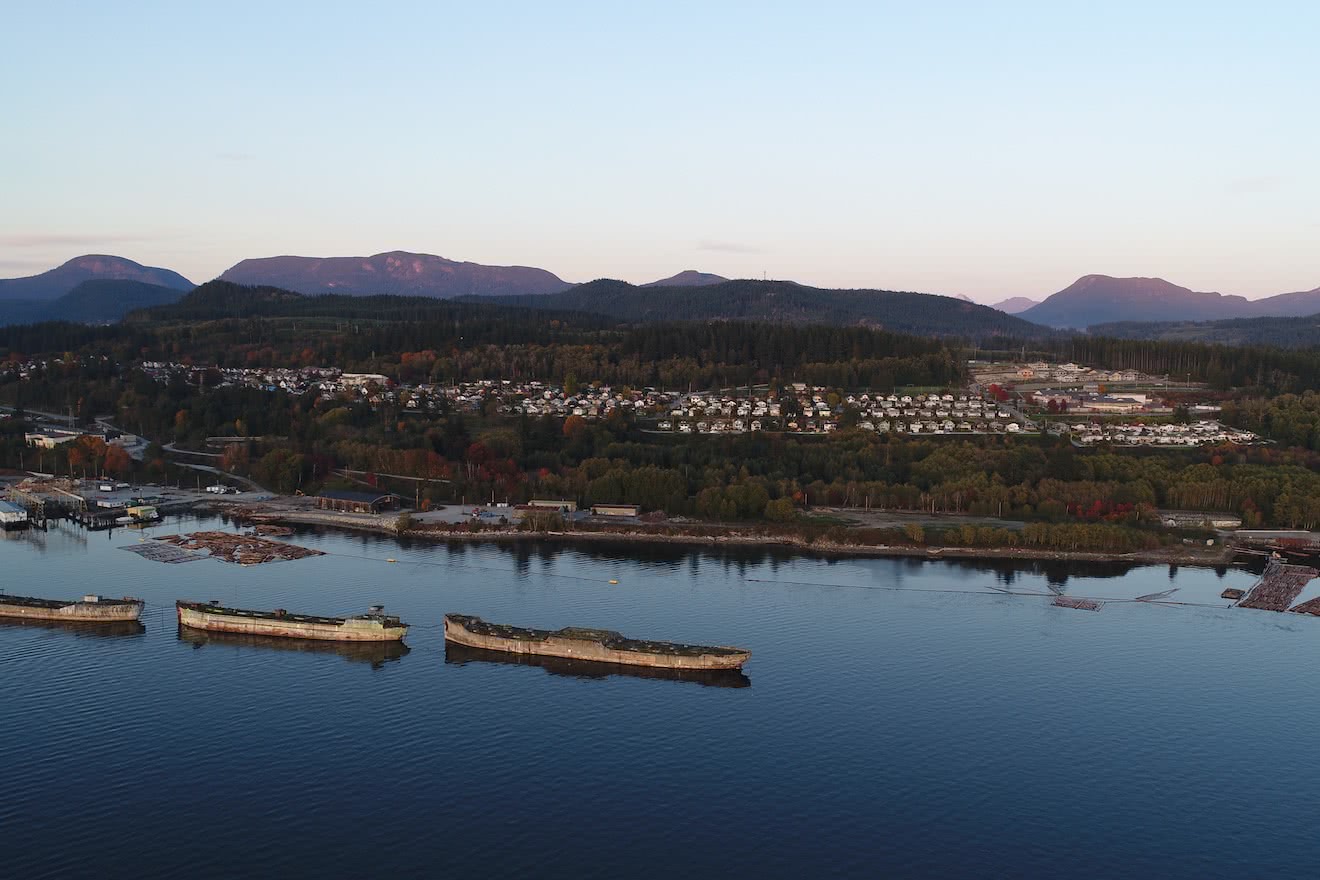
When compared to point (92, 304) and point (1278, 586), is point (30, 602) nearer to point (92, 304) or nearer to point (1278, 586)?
point (1278, 586)

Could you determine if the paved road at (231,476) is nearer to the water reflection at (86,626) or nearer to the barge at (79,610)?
the barge at (79,610)

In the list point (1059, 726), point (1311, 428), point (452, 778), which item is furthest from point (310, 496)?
point (1311, 428)

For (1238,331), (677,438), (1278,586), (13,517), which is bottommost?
(13,517)

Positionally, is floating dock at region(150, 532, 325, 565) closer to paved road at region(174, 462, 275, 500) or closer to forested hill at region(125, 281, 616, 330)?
paved road at region(174, 462, 275, 500)

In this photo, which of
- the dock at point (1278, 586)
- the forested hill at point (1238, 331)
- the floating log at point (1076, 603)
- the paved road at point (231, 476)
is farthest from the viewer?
the forested hill at point (1238, 331)

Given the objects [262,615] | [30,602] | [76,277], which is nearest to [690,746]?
[262,615]

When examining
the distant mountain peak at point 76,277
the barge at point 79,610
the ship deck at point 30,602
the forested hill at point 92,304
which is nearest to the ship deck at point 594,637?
the barge at point 79,610

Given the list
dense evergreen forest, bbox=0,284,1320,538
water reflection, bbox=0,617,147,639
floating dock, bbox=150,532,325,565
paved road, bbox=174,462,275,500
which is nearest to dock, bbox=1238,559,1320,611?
dense evergreen forest, bbox=0,284,1320,538
